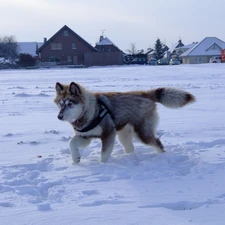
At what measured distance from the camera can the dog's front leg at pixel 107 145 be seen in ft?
21.6

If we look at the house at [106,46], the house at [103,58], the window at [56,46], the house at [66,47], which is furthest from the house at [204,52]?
the window at [56,46]

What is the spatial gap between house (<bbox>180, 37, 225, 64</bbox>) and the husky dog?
86.2 meters

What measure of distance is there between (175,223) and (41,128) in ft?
20.2

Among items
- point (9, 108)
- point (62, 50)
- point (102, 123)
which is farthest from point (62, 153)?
point (62, 50)

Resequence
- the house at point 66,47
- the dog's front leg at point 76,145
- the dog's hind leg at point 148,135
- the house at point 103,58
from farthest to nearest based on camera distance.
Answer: the house at point 66,47 < the house at point 103,58 < the dog's hind leg at point 148,135 < the dog's front leg at point 76,145

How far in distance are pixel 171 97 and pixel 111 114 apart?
3.47ft

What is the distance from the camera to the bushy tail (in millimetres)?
7125

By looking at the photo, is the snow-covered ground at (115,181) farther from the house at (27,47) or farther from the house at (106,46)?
the house at (27,47)

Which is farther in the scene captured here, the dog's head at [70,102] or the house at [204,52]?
the house at [204,52]

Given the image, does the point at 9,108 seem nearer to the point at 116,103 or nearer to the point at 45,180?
the point at 116,103

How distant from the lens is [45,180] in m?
5.50

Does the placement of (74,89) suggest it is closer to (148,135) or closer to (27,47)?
(148,135)

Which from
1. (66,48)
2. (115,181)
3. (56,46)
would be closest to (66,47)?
(66,48)

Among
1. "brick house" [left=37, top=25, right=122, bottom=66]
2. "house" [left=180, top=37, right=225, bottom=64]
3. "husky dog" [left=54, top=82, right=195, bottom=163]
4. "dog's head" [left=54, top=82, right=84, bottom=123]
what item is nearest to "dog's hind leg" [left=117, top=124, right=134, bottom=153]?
"husky dog" [left=54, top=82, right=195, bottom=163]
